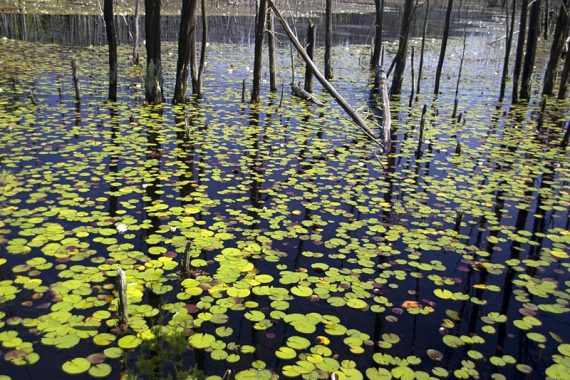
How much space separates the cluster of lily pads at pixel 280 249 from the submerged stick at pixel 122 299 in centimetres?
7

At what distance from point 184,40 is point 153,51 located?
86 cm

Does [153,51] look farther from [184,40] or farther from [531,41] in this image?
[531,41]

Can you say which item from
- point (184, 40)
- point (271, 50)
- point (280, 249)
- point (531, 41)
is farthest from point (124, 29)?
point (280, 249)

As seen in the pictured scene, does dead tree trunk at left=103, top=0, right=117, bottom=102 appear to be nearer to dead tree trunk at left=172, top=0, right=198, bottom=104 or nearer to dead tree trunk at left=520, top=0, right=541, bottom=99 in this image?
dead tree trunk at left=172, top=0, right=198, bottom=104

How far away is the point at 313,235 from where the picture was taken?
5.62 metres

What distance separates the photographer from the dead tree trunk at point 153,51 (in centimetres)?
1098

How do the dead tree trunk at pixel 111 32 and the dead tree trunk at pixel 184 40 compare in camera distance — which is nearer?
the dead tree trunk at pixel 111 32

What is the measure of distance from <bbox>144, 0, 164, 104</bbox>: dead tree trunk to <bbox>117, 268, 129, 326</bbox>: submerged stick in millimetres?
8906

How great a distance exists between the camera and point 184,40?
1148 centimetres

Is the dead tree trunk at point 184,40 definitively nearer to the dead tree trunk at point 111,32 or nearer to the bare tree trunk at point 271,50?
the dead tree trunk at point 111,32

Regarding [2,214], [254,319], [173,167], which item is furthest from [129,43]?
[254,319]

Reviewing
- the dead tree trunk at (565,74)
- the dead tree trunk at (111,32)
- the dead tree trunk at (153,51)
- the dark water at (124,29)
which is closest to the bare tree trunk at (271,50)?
the dead tree trunk at (153,51)

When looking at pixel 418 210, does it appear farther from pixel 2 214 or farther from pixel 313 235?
pixel 2 214

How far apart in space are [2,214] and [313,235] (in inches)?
157
